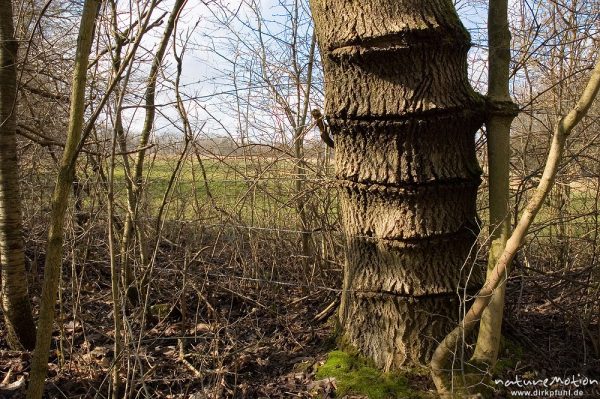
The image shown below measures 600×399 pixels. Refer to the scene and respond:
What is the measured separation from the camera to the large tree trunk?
244cm

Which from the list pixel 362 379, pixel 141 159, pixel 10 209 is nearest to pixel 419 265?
pixel 362 379

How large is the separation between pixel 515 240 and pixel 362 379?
1091 mm

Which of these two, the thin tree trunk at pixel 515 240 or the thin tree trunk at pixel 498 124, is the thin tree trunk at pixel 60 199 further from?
the thin tree trunk at pixel 498 124

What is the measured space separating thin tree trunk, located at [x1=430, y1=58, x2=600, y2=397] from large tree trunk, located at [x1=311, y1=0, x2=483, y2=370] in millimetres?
204

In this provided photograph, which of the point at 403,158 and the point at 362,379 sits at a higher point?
the point at 403,158

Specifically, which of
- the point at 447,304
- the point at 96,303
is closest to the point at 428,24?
the point at 447,304

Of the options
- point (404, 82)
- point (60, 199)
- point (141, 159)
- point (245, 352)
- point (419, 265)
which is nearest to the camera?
point (60, 199)

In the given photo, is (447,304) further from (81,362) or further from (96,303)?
(96,303)

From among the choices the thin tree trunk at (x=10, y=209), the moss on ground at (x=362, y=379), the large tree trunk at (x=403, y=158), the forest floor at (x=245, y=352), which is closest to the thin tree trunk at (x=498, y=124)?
the large tree trunk at (x=403, y=158)

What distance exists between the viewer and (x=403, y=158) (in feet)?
8.21

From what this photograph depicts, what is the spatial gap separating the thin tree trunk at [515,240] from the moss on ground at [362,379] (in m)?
0.16

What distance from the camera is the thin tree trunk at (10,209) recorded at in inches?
123

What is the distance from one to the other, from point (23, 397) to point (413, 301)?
2.34 metres

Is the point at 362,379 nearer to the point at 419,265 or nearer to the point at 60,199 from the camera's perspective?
the point at 419,265
